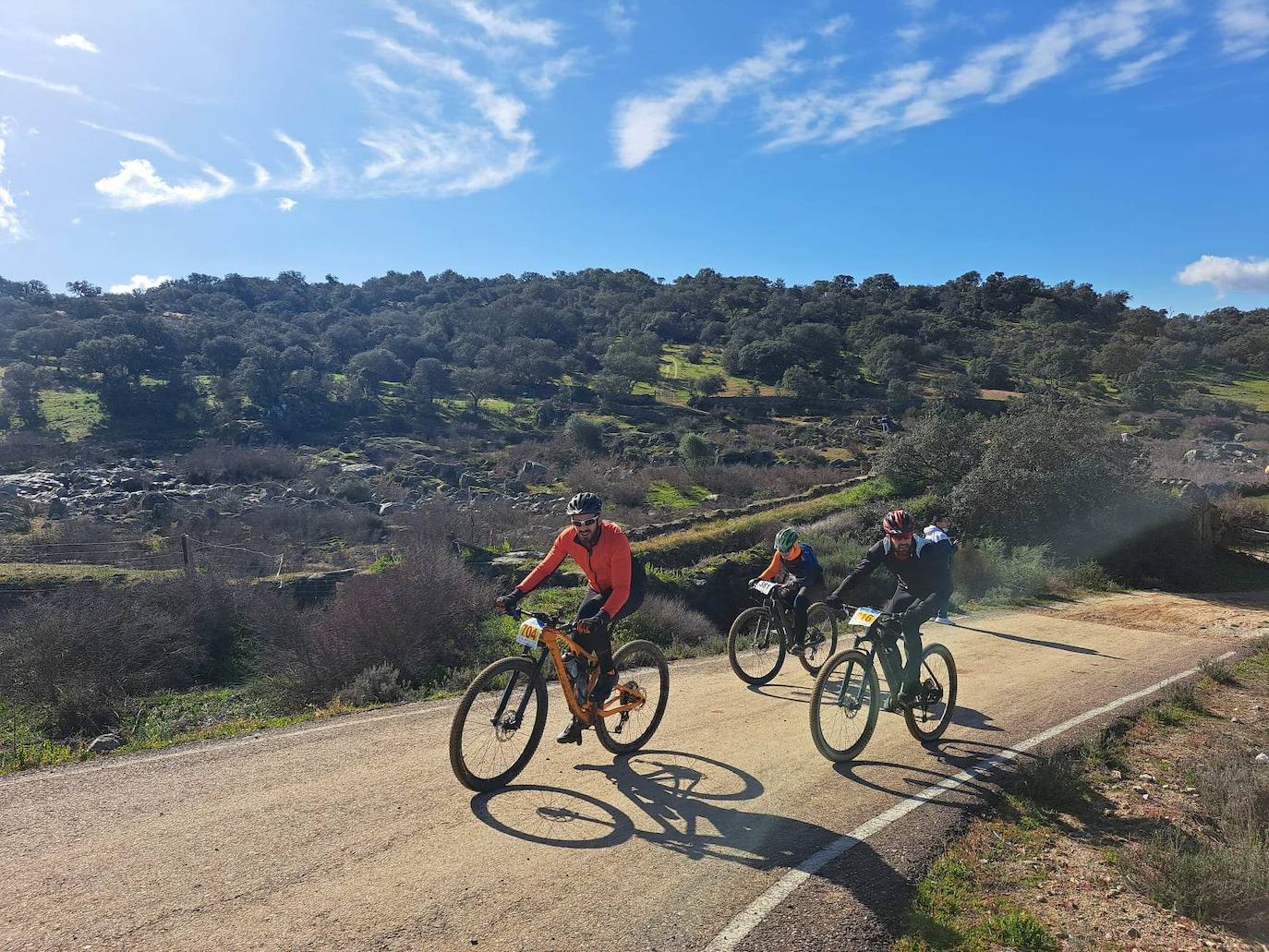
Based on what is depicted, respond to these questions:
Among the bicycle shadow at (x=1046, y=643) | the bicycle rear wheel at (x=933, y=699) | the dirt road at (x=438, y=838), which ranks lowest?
the bicycle shadow at (x=1046, y=643)

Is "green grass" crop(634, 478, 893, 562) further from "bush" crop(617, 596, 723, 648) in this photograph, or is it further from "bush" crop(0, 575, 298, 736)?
"bush" crop(0, 575, 298, 736)

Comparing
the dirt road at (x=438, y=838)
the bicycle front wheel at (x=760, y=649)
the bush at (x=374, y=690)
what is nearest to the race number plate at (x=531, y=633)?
the dirt road at (x=438, y=838)

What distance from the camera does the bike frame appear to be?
5.43m

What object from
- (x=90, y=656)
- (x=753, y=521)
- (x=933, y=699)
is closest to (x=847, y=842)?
(x=933, y=699)

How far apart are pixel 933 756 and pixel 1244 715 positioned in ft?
16.5

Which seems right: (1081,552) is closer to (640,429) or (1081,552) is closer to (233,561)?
(233,561)

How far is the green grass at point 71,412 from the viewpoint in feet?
163

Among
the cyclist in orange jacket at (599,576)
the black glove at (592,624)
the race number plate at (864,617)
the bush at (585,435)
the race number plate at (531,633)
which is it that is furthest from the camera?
the bush at (585,435)

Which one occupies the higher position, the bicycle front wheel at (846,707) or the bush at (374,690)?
the bicycle front wheel at (846,707)

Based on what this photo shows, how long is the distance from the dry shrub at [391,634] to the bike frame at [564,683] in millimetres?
4891

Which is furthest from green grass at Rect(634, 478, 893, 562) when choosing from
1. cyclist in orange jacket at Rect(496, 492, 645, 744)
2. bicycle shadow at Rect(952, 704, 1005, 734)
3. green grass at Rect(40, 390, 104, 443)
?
green grass at Rect(40, 390, 104, 443)

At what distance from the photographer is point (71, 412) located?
53.2 meters

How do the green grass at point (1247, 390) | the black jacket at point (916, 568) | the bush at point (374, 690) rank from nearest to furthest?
the black jacket at point (916, 568) → the bush at point (374, 690) → the green grass at point (1247, 390)

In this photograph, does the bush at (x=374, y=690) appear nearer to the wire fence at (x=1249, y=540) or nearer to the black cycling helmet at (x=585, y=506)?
the black cycling helmet at (x=585, y=506)
